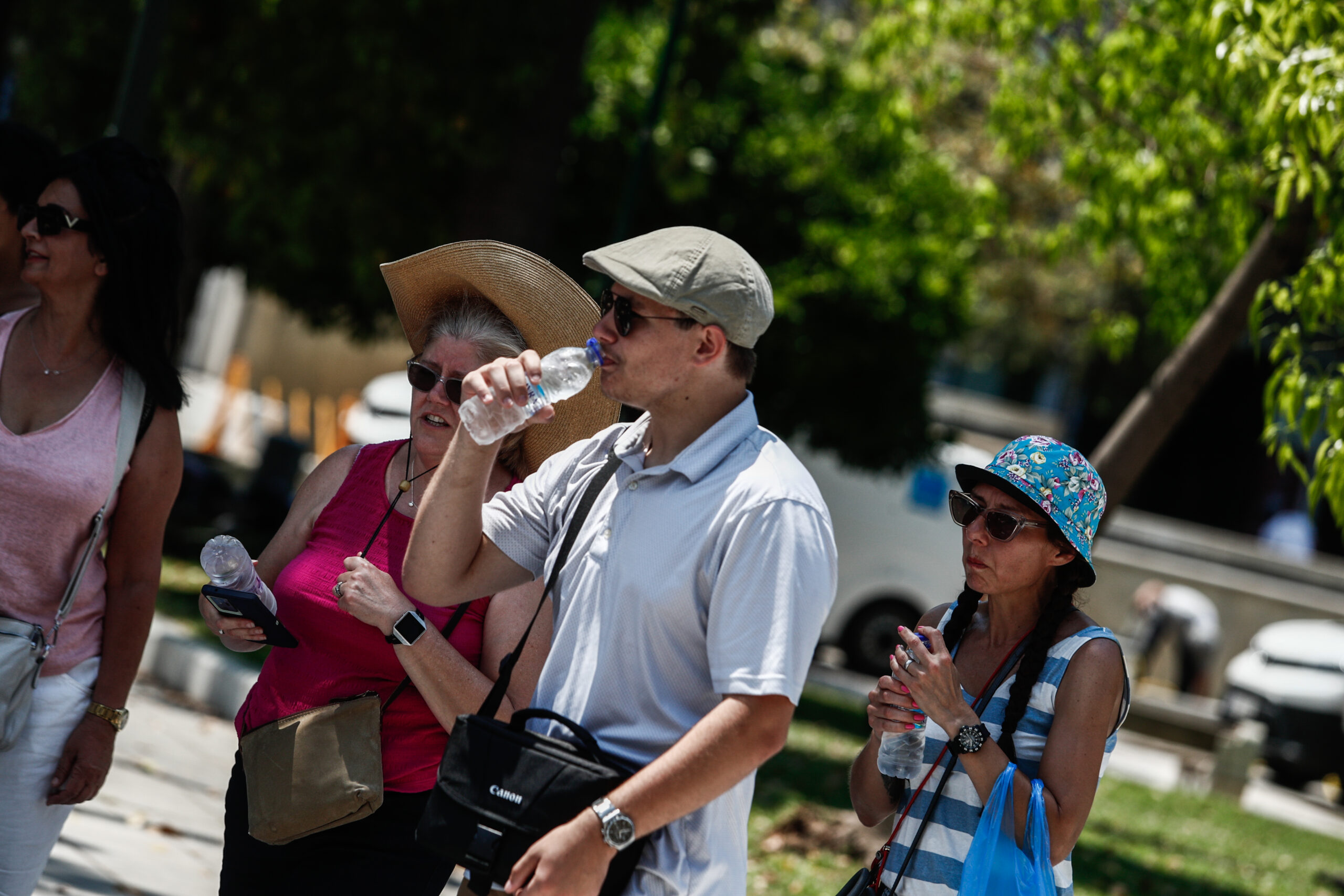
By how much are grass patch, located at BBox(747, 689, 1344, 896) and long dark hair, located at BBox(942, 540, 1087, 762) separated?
11.4 feet

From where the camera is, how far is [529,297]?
3.00m

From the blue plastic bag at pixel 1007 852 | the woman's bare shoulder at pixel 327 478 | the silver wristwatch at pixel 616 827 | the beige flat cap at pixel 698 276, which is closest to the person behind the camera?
the silver wristwatch at pixel 616 827

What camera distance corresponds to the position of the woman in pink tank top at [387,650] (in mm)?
2629

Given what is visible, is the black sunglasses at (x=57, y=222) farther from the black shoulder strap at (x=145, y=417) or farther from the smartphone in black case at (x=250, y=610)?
the smartphone in black case at (x=250, y=610)

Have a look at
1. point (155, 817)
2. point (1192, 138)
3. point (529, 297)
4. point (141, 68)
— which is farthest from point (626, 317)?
point (1192, 138)

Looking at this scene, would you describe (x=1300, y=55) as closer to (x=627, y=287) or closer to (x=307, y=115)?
(x=627, y=287)

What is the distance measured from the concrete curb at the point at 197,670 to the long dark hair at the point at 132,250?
468cm

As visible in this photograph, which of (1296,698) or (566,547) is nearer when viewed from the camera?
(566,547)

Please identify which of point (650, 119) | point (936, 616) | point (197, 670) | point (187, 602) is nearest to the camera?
point (936, 616)

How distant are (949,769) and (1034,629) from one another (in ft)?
1.14

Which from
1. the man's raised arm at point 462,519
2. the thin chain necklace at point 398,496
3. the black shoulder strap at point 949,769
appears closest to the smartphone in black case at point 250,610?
the thin chain necklace at point 398,496

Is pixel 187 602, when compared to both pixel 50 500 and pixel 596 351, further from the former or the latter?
pixel 596 351

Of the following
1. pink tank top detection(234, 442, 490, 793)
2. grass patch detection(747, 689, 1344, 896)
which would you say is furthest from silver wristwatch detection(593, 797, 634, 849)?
grass patch detection(747, 689, 1344, 896)

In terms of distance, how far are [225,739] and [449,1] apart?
4538mm
